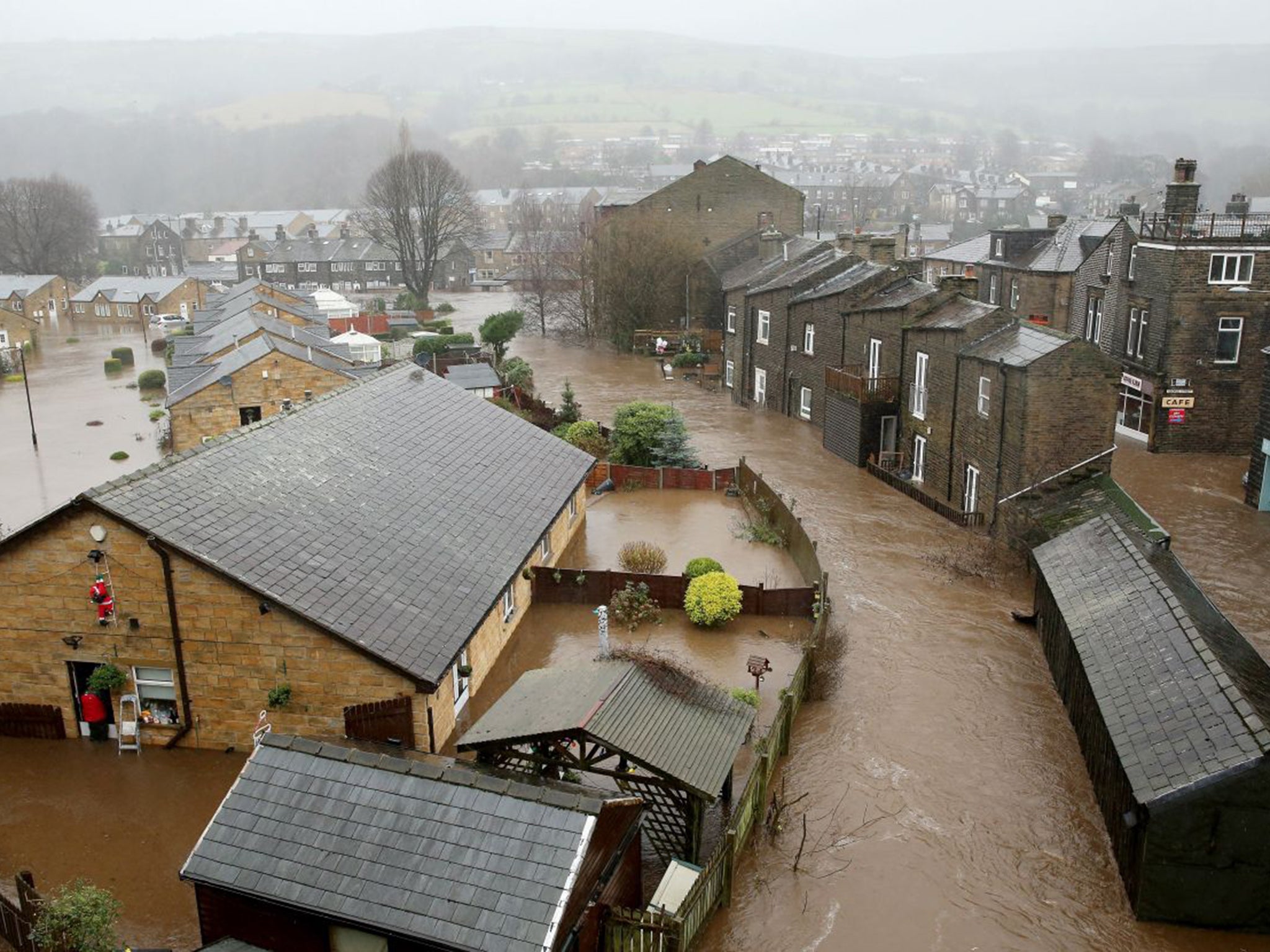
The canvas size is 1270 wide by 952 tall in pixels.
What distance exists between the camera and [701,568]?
23.5 meters

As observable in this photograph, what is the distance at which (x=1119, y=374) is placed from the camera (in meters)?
25.8

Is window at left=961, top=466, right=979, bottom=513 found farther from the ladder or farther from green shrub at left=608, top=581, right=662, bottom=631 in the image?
the ladder

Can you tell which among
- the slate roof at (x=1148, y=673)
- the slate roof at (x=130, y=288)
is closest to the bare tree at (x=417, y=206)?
the slate roof at (x=130, y=288)

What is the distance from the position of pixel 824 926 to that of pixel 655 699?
11.5 ft

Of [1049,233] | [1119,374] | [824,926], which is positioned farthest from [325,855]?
[1049,233]

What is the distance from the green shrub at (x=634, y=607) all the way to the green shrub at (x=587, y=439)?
1298cm

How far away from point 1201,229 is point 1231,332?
3575 millimetres

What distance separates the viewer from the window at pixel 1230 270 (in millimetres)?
33562

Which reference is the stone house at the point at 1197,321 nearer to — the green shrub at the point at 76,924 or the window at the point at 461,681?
the window at the point at 461,681

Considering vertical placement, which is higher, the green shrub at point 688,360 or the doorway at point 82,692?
the doorway at point 82,692

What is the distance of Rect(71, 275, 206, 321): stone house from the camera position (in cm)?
8300

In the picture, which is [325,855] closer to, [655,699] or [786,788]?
[655,699]

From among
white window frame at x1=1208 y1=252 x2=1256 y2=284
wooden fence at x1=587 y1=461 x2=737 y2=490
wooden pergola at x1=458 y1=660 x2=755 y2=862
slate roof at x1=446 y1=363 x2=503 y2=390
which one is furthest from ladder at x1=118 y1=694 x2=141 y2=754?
white window frame at x1=1208 y1=252 x2=1256 y2=284

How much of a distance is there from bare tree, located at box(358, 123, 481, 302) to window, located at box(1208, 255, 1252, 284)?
6327 centimetres
